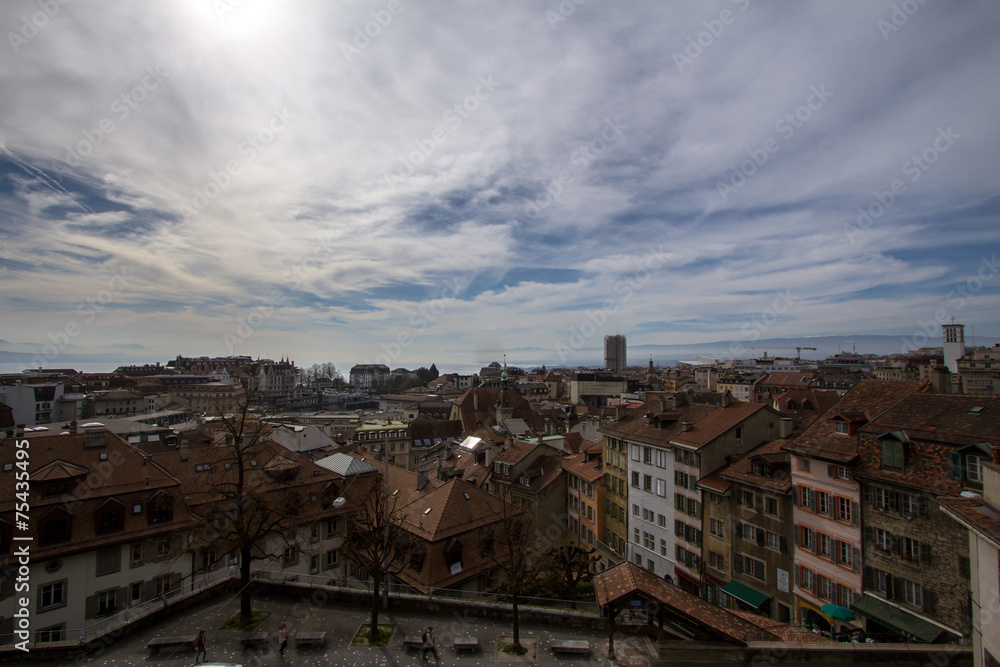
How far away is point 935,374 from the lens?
29797 mm

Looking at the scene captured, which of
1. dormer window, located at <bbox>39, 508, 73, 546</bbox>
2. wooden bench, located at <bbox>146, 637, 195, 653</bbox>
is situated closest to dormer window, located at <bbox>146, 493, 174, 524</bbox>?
dormer window, located at <bbox>39, 508, 73, 546</bbox>

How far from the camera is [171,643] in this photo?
17.9 m

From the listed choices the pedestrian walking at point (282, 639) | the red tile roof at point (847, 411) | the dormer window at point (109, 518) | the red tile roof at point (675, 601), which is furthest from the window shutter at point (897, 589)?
the dormer window at point (109, 518)

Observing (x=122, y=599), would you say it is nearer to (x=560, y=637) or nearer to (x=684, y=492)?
(x=560, y=637)

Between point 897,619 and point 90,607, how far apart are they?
134ft

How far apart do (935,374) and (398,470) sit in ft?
139

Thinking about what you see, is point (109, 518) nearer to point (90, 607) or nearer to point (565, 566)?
point (90, 607)

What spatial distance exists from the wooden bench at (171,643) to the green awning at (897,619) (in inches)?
1198

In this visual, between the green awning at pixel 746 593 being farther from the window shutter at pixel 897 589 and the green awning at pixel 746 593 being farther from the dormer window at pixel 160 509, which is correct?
the dormer window at pixel 160 509

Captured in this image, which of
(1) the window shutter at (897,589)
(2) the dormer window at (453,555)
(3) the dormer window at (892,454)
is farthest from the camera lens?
(2) the dormer window at (453,555)

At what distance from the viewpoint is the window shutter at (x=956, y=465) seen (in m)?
21.0

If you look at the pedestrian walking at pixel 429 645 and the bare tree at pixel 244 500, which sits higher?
the bare tree at pixel 244 500

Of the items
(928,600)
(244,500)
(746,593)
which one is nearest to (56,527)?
(244,500)

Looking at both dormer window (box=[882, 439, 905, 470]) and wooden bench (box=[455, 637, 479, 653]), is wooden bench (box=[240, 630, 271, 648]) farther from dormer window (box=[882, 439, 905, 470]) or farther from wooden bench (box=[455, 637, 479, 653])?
dormer window (box=[882, 439, 905, 470])
